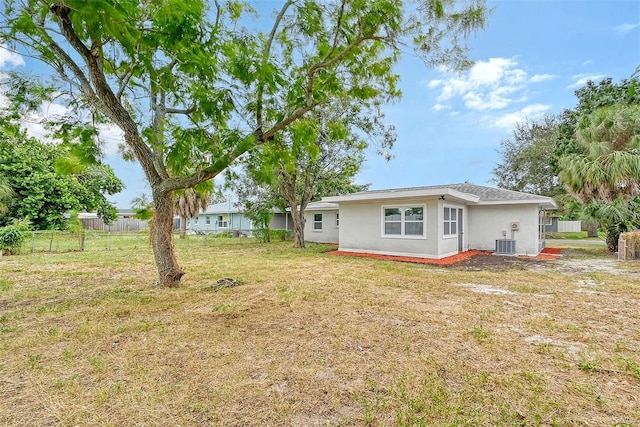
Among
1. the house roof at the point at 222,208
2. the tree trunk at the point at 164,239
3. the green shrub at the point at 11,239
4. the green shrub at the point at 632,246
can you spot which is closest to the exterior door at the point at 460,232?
the green shrub at the point at 632,246

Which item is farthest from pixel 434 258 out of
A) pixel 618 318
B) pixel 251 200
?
pixel 251 200

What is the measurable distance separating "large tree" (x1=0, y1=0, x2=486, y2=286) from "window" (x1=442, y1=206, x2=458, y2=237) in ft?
22.2

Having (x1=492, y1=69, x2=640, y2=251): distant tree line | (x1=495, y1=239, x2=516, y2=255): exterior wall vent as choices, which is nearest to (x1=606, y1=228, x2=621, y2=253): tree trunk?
(x1=492, y1=69, x2=640, y2=251): distant tree line

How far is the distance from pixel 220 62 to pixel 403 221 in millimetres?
8909

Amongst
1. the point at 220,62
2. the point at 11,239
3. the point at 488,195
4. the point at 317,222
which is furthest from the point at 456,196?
the point at 11,239

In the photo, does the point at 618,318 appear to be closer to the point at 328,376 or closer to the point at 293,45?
the point at 328,376

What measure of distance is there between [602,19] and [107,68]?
875 cm

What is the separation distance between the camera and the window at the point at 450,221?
11745 millimetres

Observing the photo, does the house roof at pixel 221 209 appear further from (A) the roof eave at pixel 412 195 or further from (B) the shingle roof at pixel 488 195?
(B) the shingle roof at pixel 488 195

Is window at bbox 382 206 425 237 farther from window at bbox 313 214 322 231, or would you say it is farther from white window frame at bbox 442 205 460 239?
window at bbox 313 214 322 231

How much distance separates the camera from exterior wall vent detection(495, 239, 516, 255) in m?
12.5

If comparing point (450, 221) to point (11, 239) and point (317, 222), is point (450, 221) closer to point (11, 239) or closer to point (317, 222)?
point (317, 222)

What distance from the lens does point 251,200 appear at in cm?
1905

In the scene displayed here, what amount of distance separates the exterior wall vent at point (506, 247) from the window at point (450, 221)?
1890mm
